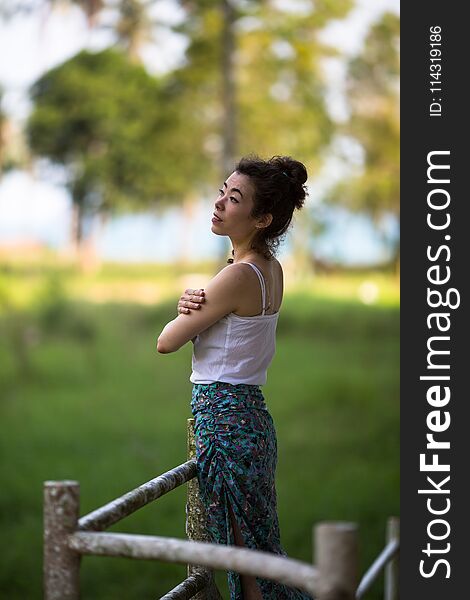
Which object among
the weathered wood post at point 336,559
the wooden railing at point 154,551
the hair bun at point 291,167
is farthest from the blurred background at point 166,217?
the weathered wood post at point 336,559

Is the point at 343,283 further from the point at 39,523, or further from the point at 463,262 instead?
the point at 463,262

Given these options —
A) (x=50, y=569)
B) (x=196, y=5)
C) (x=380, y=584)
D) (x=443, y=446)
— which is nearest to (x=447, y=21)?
(x=443, y=446)

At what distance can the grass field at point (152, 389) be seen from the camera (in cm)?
988

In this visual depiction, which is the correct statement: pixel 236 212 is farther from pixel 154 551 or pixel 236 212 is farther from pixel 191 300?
pixel 154 551

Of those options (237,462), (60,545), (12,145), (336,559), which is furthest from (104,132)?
(336,559)

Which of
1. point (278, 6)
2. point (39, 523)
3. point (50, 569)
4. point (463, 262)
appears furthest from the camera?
point (278, 6)

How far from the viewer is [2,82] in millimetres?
9875

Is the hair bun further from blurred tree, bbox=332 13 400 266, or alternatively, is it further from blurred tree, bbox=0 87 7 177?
blurred tree, bbox=332 13 400 266

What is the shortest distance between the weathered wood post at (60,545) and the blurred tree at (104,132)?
8.45m

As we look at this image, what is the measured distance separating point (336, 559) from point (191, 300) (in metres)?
0.75

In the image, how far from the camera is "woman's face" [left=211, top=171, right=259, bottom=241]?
2064 millimetres

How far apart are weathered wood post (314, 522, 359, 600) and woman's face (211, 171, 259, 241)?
85 cm

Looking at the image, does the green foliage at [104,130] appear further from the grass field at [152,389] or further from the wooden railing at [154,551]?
the wooden railing at [154,551]

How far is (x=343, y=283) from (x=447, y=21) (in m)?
6.80
